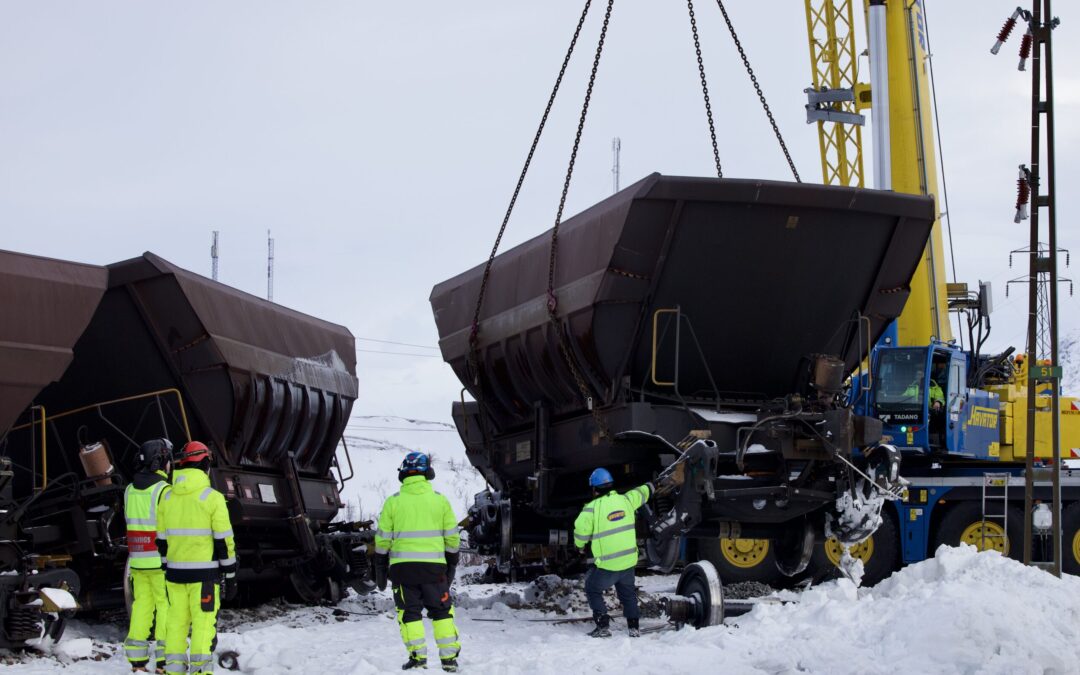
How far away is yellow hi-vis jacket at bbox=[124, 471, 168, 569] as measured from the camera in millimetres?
9000

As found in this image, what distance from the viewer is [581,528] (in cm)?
1057

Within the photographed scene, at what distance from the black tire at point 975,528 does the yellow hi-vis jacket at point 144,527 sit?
1015 cm

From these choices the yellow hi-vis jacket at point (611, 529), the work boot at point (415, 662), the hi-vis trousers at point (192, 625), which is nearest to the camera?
the hi-vis trousers at point (192, 625)

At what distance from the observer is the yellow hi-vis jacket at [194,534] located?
829 cm

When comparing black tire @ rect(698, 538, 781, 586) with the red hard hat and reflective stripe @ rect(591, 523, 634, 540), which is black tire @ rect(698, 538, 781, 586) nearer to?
reflective stripe @ rect(591, 523, 634, 540)

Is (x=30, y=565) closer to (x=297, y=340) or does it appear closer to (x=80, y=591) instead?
(x=80, y=591)

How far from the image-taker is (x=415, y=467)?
8828 millimetres

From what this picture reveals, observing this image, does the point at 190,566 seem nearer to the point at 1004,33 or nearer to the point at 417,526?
the point at 417,526

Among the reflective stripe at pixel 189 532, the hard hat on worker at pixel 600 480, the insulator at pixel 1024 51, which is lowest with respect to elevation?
the reflective stripe at pixel 189 532

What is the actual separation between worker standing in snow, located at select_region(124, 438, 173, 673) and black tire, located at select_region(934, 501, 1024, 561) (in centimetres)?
1011

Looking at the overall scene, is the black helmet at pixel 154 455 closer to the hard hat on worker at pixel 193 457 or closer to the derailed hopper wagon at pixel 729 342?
the hard hat on worker at pixel 193 457

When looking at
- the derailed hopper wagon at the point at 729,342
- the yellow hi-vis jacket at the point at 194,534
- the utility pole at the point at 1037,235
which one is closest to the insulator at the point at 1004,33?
the utility pole at the point at 1037,235

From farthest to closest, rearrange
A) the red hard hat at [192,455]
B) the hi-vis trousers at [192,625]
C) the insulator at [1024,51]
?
1. the insulator at [1024,51]
2. the red hard hat at [192,455]
3. the hi-vis trousers at [192,625]

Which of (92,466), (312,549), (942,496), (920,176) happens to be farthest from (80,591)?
(920,176)
